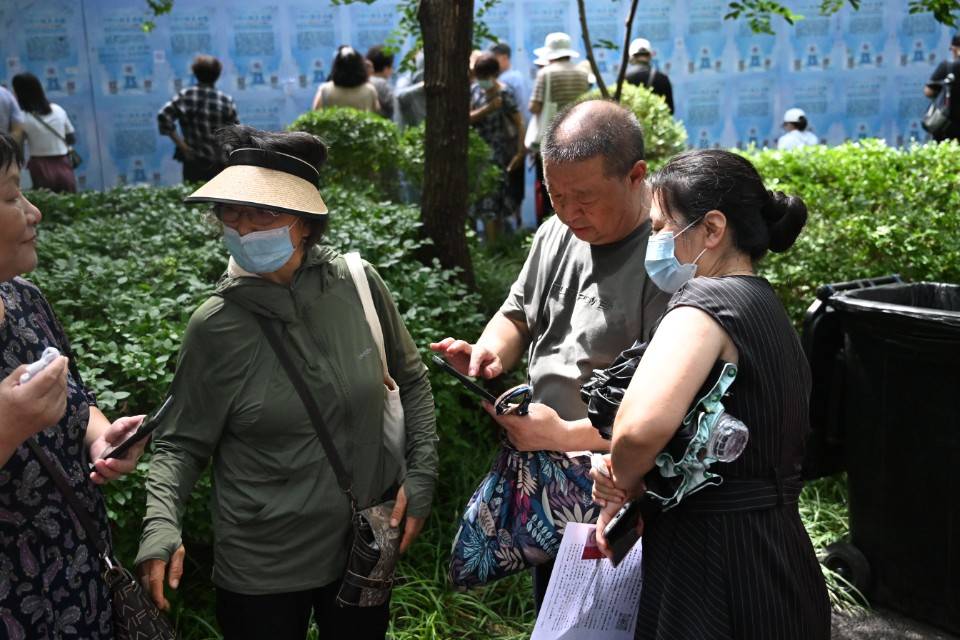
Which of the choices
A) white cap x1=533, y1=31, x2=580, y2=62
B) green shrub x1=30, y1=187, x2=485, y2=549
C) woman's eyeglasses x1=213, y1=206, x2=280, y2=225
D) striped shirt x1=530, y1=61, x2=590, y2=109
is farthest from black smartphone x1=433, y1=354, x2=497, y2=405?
white cap x1=533, y1=31, x2=580, y2=62

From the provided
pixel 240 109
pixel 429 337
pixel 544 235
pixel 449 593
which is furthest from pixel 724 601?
pixel 240 109

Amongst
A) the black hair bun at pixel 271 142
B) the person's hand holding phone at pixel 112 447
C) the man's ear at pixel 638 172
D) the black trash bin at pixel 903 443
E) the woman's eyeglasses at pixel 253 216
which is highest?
the black hair bun at pixel 271 142

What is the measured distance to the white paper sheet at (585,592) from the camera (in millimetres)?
2545

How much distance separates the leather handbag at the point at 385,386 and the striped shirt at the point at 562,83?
24.2ft

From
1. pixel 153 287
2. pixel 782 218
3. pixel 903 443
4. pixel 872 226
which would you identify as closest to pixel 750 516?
pixel 782 218

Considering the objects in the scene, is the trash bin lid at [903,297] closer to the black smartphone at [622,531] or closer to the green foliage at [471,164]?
the black smartphone at [622,531]

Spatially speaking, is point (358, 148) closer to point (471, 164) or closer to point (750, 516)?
point (471, 164)

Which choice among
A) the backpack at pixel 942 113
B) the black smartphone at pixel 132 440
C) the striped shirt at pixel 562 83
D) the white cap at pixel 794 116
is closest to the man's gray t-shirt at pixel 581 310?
the black smartphone at pixel 132 440

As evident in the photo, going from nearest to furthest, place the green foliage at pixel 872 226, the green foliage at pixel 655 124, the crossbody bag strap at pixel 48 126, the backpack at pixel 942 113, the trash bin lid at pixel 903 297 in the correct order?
the trash bin lid at pixel 903 297, the green foliage at pixel 872 226, the green foliage at pixel 655 124, the backpack at pixel 942 113, the crossbody bag strap at pixel 48 126

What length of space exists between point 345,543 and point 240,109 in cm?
1111

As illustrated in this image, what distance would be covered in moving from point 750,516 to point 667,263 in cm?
61

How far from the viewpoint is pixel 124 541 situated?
347cm

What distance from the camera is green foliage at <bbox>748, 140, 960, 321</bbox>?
523 cm

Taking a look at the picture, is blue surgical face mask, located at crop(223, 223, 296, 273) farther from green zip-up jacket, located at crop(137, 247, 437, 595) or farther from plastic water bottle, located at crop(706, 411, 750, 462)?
plastic water bottle, located at crop(706, 411, 750, 462)
